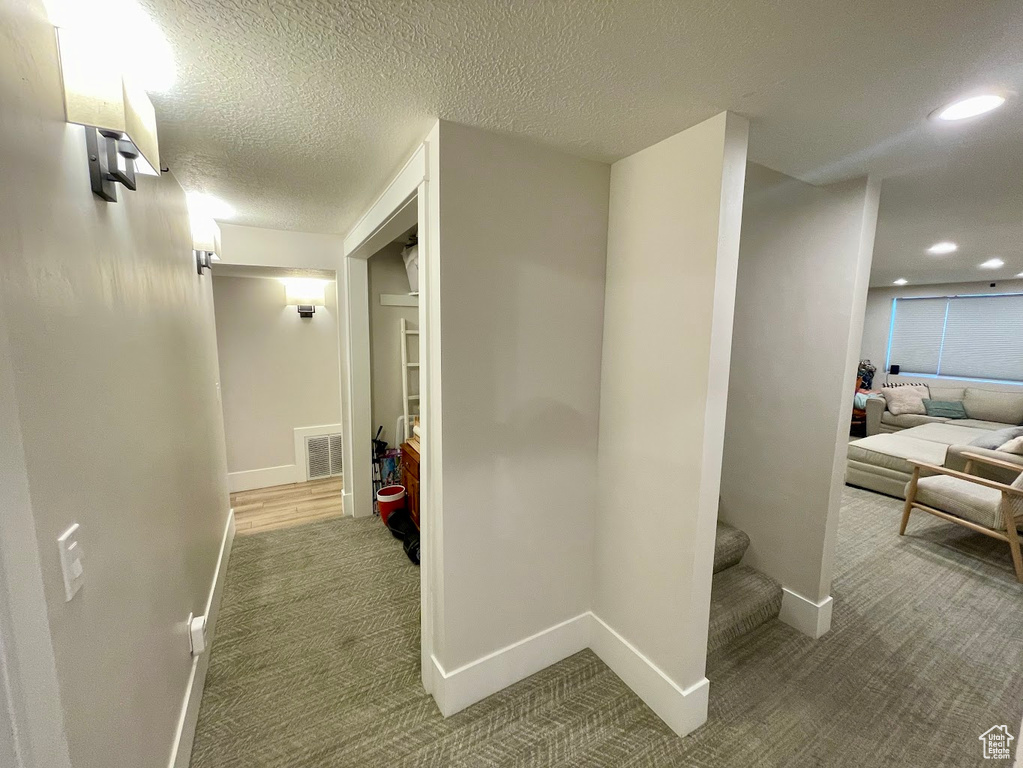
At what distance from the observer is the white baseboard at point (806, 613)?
205 centimetres

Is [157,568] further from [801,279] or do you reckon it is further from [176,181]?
[801,279]

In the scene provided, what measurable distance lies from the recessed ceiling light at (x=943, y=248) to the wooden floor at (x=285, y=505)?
540 cm

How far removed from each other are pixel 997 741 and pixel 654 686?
50.7 inches

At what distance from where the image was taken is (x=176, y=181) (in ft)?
6.46

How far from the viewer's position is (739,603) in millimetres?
2053

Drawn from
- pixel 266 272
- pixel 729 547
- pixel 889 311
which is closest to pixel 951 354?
pixel 889 311

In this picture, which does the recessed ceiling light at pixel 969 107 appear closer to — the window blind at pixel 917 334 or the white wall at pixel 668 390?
the white wall at pixel 668 390

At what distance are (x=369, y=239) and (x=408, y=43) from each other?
1596 millimetres

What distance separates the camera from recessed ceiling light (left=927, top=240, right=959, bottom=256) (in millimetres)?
3166

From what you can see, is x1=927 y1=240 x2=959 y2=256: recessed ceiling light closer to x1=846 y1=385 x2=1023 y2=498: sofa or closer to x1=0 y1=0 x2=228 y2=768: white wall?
x1=846 y1=385 x2=1023 y2=498: sofa

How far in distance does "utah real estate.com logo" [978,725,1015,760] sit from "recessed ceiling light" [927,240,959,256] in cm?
322

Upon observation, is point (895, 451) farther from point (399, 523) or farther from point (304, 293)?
point (304, 293)

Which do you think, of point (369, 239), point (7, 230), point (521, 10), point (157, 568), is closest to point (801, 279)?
point (521, 10)

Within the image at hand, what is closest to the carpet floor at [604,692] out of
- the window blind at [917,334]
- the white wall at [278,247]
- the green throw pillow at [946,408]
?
the white wall at [278,247]
